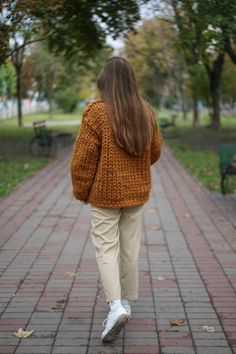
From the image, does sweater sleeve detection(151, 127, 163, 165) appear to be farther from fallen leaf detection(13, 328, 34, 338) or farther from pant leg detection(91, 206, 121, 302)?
fallen leaf detection(13, 328, 34, 338)

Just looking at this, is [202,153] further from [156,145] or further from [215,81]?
[156,145]

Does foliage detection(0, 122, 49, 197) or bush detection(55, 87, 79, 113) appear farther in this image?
bush detection(55, 87, 79, 113)

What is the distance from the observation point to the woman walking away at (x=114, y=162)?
13.0ft

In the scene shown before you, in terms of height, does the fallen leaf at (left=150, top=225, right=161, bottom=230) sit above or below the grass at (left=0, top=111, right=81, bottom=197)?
Answer: above

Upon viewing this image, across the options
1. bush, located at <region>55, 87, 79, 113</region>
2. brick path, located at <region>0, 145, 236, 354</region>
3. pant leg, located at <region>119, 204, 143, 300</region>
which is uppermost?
pant leg, located at <region>119, 204, 143, 300</region>

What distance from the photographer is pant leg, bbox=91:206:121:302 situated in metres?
4.14

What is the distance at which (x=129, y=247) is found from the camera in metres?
4.33

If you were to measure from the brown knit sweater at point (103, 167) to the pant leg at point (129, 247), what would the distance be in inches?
5.6

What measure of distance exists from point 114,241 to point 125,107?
901mm

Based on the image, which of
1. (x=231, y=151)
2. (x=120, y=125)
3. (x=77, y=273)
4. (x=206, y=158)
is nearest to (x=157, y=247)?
(x=77, y=273)

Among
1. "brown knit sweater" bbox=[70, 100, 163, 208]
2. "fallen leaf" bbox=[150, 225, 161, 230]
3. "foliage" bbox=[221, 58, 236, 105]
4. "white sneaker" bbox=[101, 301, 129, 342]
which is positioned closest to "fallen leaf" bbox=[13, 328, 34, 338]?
"white sneaker" bbox=[101, 301, 129, 342]

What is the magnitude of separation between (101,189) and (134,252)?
0.57 m

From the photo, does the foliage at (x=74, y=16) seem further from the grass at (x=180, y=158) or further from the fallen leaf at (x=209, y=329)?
the fallen leaf at (x=209, y=329)

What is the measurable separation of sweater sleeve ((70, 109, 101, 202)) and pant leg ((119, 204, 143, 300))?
1.19 feet
